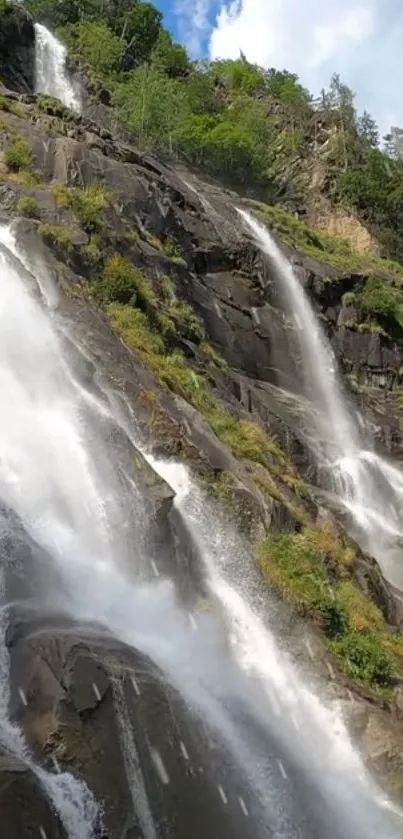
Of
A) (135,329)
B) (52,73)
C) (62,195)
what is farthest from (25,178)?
(52,73)

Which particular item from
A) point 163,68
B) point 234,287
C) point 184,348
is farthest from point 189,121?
point 184,348

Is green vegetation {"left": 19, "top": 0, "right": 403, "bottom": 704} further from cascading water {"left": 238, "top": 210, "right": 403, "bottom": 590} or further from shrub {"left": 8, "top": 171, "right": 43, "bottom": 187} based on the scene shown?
cascading water {"left": 238, "top": 210, "right": 403, "bottom": 590}

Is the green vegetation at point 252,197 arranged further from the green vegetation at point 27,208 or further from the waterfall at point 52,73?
the waterfall at point 52,73

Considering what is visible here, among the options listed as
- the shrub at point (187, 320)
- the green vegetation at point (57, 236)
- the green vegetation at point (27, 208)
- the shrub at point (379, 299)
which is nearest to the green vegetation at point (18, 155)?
the green vegetation at point (27, 208)

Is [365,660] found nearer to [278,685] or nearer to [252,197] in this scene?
[278,685]

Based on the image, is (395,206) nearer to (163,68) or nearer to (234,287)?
(163,68)

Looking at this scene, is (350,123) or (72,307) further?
→ (350,123)
